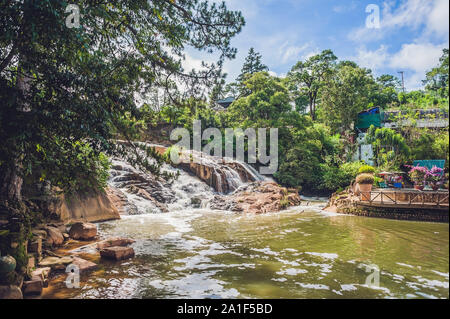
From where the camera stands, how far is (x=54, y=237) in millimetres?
6441

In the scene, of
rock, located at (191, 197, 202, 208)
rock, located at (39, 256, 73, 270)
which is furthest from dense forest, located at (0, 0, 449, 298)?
rock, located at (191, 197, 202, 208)

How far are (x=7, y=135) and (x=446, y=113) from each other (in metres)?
5.16

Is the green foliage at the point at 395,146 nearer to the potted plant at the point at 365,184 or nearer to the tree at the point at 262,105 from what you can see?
the potted plant at the point at 365,184

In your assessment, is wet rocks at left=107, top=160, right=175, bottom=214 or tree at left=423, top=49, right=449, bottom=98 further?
wet rocks at left=107, top=160, right=175, bottom=214

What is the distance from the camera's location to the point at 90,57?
4.70m

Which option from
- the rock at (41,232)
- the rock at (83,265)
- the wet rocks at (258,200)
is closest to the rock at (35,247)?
the rock at (83,265)

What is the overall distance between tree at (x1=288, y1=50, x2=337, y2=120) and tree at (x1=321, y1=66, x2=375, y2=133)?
7035 millimetres

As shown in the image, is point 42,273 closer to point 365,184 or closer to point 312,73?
point 365,184

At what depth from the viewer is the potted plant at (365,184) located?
10.9 meters

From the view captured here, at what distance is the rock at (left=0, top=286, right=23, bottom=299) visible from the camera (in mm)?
3488

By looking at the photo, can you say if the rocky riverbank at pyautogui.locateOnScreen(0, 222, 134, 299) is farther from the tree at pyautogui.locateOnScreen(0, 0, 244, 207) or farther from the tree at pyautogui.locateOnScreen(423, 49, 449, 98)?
the tree at pyautogui.locateOnScreen(423, 49, 449, 98)

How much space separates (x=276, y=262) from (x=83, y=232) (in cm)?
521
